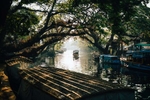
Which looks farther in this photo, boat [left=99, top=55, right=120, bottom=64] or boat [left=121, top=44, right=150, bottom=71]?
boat [left=99, top=55, right=120, bottom=64]

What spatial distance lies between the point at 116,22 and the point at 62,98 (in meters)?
4.74

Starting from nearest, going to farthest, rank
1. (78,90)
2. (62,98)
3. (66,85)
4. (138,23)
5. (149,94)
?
1. (62,98)
2. (78,90)
3. (66,85)
4. (149,94)
5. (138,23)

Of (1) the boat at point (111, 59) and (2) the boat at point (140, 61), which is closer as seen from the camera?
(2) the boat at point (140, 61)

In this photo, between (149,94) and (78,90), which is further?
(149,94)

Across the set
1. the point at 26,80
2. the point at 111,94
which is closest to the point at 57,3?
the point at 26,80

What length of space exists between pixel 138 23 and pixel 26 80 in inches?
1768

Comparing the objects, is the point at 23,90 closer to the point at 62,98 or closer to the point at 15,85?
the point at 15,85

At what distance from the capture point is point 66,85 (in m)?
9.76

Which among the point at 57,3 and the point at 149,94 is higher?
the point at 57,3

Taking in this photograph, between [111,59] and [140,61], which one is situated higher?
[111,59]

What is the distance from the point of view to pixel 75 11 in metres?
20.8

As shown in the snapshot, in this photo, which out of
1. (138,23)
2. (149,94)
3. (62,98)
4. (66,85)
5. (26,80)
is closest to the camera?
(62,98)

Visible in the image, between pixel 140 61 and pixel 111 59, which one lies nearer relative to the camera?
pixel 140 61

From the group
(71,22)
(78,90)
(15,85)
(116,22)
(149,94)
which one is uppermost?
(71,22)
